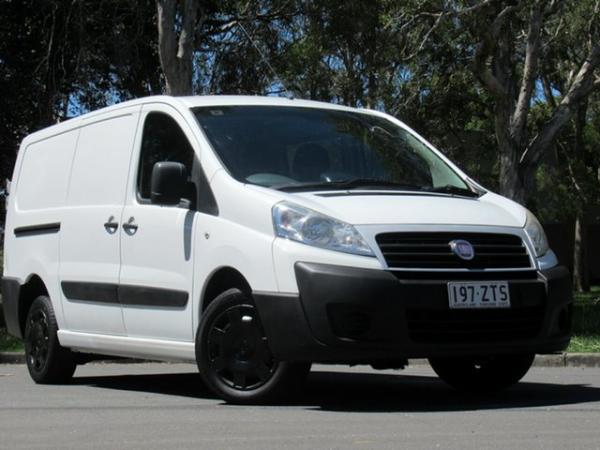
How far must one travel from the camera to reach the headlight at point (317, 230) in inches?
279

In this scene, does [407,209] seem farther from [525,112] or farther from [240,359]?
[525,112]

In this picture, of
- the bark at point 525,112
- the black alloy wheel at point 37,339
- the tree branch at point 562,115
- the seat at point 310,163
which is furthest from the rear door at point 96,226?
the tree branch at point 562,115

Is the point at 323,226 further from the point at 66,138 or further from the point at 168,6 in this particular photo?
the point at 168,6

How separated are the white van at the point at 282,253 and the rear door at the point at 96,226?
2cm

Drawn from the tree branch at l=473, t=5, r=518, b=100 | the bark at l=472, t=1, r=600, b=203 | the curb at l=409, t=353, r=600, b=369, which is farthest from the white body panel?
the bark at l=472, t=1, r=600, b=203

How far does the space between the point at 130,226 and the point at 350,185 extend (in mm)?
1555

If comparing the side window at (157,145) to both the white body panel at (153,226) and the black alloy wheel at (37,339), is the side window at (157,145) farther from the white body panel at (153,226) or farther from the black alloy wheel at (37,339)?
the black alloy wheel at (37,339)

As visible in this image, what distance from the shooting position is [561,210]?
36.4 metres

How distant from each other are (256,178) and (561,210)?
97.3ft

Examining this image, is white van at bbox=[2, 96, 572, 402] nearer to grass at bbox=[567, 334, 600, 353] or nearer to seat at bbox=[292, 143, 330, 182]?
seat at bbox=[292, 143, 330, 182]

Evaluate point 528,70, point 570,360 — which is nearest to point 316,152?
point 570,360

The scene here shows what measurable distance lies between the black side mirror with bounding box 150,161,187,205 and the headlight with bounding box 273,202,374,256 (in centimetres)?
89

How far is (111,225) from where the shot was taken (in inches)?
341

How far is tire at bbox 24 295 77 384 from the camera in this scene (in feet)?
31.6
